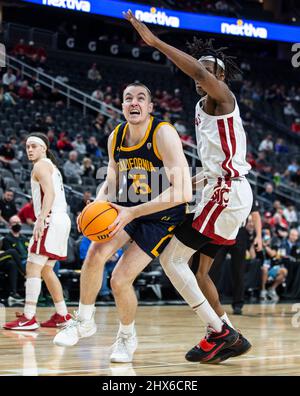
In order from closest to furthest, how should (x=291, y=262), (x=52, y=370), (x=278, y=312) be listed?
(x=52, y=370) < (x=278, y=312) < (x=291, y=262)

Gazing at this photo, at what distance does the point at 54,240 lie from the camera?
7879mm

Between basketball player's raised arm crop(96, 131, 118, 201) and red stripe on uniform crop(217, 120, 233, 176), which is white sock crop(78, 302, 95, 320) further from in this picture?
red stripe on uniform crop(217, 120, 233, 176)

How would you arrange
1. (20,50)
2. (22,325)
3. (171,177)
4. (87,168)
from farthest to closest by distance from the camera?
(20,50)
(87,168)
(22,325)
(171,177)

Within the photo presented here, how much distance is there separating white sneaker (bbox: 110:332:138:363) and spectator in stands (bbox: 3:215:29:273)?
5888 mm

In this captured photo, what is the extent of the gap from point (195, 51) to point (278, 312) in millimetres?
6309

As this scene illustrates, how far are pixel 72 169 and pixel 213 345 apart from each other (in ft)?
34.0

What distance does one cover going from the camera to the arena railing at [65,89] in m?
19.9

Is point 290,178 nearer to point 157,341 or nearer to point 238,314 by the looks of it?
point 238,314

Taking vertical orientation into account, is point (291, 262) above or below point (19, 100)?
below

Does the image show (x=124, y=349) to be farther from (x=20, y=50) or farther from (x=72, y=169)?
(x=20, y=50)

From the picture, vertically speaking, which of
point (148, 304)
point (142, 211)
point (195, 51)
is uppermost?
point (195, 51)

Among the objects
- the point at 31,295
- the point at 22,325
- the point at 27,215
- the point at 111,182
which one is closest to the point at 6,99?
the point at 27,215

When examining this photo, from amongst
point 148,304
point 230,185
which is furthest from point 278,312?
point 230,185
